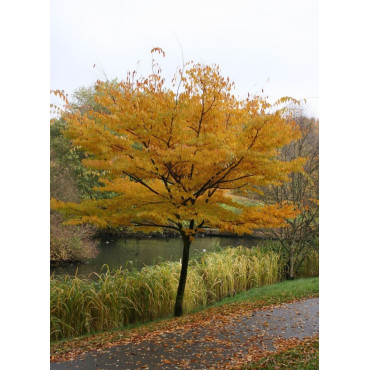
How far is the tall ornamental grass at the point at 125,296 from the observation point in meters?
4.50

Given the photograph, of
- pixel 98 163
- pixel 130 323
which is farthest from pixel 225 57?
pixel 130 323

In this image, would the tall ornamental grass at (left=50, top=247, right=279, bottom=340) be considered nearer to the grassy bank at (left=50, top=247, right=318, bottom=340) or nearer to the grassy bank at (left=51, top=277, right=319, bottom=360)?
the grassy bank at (left=50, top=247, right=318, bottom=340)

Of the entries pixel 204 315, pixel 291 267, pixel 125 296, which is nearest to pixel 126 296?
pixel 125 296

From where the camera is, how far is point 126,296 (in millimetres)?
4785

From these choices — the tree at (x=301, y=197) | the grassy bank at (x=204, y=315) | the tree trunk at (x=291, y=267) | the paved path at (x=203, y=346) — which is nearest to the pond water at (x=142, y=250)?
the tree at (x=301, y=197)

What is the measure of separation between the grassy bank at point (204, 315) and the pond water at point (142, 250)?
1837 millimetres

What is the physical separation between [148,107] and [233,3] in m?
1.75

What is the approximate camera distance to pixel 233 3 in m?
4.37

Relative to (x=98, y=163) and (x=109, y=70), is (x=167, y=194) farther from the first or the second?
(x=109, y=70)

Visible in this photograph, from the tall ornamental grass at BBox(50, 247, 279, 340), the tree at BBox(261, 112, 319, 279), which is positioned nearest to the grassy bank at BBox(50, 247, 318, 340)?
the tall ornamental grass at BBox(50, 247, 279, 340)

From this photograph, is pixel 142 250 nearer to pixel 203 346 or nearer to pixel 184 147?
pixel 203 346

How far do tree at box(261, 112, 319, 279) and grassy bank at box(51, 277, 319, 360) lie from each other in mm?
798

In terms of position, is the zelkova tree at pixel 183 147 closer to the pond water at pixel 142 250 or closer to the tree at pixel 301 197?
the tree at pixel 301 197

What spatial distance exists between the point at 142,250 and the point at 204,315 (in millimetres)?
4471
